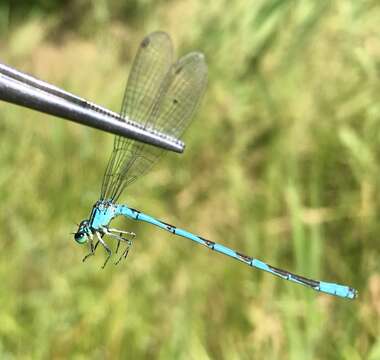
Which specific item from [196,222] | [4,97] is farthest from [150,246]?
[4,97]

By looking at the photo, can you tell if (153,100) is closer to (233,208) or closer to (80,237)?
(80,237)

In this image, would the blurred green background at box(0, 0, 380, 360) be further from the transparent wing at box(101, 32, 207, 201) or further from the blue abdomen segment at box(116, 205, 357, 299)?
the transparent wing at box(101, 32, 207, 201)

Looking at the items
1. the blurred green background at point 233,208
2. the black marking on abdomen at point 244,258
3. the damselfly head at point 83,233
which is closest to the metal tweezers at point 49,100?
the damselfly head at point 83,233

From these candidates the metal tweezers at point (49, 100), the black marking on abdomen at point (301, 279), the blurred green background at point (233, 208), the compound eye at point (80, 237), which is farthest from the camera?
the blurred green background at point (233, 208)

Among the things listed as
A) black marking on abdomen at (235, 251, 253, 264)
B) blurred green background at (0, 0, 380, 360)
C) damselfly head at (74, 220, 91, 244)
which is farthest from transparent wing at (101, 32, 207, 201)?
blurred green background at (0, 0, 380, 360)

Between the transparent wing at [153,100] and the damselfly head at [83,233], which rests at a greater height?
the transparent wing at [153,100]

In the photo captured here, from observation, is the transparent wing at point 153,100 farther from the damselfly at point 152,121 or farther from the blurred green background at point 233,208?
the blurred green background at point 233,208

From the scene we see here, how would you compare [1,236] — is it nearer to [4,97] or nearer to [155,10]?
[4,97]
